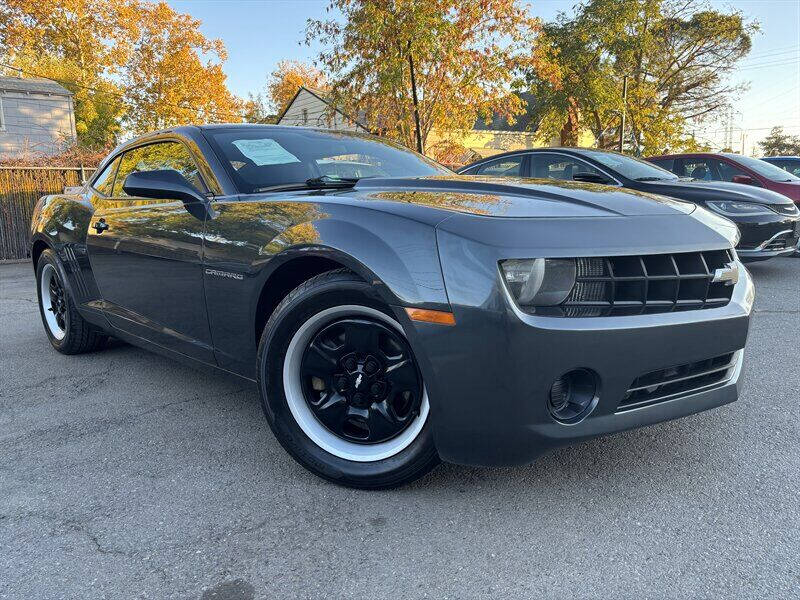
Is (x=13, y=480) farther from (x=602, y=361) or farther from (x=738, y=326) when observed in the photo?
(x=738, y=326)

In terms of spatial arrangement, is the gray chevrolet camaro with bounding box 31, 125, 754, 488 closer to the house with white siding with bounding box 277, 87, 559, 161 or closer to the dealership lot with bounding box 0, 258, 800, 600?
the dealership lot with bounding box 0, 258, 800, 600

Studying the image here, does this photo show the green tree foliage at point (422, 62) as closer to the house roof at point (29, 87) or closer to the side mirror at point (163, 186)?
the side mirror at point (163, 186)

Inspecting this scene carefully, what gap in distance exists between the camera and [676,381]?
6.81 ft

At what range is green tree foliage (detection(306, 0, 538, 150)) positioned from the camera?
1166cm

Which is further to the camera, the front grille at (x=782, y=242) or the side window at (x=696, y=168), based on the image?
the side window at (x=696, y=168)

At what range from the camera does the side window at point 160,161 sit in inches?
119

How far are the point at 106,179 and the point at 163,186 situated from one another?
1.50 m

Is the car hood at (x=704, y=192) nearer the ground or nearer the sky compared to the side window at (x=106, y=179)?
nearer the ground

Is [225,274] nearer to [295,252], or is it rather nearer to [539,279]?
[295,252]

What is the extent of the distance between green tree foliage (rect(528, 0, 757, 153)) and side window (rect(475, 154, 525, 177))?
10.9 meters

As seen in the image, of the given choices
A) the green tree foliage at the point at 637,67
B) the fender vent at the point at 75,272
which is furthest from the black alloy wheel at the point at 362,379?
the green tree foliage at the point at 637,67

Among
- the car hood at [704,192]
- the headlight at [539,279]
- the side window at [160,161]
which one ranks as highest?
the side window at [160,161]

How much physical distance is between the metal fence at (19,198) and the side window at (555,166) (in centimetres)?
893

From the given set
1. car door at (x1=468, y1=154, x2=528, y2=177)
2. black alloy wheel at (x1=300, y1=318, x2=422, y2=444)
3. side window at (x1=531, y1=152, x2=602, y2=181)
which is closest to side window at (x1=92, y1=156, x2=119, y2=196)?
black alloy wheel at (x1=300, y1=318, x2=422, y2=444)
